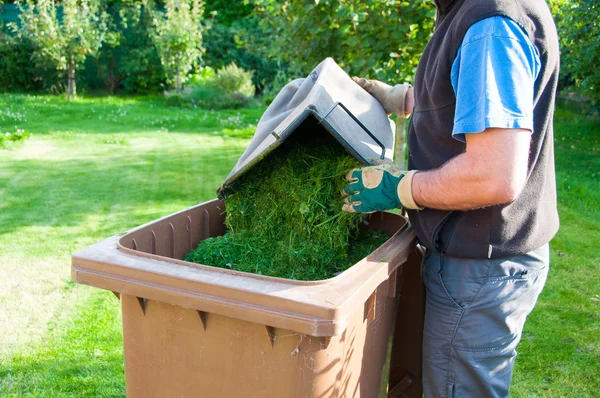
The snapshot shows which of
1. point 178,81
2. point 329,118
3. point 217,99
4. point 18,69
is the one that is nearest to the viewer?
point 329,118

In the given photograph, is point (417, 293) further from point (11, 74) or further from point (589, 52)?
point (11, 74)

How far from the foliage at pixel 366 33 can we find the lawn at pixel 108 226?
2333 mm

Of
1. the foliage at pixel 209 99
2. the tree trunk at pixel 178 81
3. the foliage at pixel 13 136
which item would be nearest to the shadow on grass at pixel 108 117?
the foliage at pixel 209 99

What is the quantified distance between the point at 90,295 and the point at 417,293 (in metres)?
2.81

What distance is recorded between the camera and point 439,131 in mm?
2002

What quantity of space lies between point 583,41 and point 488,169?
7.65 m

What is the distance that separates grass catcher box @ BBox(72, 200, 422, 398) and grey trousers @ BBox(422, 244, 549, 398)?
0.22m

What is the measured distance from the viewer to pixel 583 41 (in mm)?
8172

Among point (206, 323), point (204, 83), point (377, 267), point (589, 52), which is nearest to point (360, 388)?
point (377, 267)

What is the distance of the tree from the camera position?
589 inches

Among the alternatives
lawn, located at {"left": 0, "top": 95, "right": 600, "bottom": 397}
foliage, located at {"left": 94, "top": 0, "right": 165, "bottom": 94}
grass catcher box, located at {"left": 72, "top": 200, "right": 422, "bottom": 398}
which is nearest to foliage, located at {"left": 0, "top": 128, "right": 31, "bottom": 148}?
lawn, located at {"left": 0, "top": 95, "right": 600, "bottom": 397}

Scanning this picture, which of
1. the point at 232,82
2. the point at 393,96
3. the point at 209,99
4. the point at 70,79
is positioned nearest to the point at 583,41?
the point at 393,96

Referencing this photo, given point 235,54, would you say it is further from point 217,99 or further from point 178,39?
point 217,99

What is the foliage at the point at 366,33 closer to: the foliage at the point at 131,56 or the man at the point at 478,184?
the man at the point at 478,184
